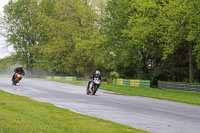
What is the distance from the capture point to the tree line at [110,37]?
120 feet

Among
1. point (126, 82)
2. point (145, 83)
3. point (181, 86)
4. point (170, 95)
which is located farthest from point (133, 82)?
point (170, 95)

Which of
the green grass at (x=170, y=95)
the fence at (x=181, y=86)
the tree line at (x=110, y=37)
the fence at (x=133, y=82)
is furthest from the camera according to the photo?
the fence at (x=133, y=82)

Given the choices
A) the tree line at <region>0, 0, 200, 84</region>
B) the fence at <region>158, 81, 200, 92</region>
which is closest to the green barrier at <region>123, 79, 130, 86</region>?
the tree line at <region>0, 0, 200, 84</region>

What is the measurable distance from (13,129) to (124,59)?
3863 cm

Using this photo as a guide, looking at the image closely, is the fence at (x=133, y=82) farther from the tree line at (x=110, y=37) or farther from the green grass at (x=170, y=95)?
the green grass at (x=170, y=95)

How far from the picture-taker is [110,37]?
4969 cm

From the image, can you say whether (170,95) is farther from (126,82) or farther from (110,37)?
(110,37)

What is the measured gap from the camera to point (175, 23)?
35.1 meters

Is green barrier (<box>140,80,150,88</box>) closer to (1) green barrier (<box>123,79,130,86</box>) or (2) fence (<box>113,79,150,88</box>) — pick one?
(2) fence (<box>113,79,150,88</box>)

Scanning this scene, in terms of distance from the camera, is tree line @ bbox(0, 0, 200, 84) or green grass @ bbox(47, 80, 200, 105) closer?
green grass @ bbox(47, 80, 200, 105)

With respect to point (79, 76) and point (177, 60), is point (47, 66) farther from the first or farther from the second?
point (177, 60)

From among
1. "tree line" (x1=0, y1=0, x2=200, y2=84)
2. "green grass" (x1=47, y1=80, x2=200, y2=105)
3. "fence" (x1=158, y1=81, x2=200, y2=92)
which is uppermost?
"tree line" (x1=0, y1=0, x2=200, y2=84)

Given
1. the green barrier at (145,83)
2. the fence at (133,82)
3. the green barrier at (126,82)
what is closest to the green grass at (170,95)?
the green barrier at (145,83)

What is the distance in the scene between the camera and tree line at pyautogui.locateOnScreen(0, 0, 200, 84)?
3662cm
